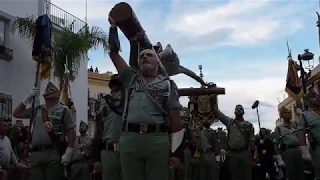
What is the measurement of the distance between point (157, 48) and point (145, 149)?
7.75 feet

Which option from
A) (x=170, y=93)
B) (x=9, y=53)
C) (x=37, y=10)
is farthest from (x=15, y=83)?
(x=170, y=93)

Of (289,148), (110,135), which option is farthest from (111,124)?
(289,148)

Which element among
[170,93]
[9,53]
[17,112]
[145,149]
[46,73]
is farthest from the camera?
[9,53]

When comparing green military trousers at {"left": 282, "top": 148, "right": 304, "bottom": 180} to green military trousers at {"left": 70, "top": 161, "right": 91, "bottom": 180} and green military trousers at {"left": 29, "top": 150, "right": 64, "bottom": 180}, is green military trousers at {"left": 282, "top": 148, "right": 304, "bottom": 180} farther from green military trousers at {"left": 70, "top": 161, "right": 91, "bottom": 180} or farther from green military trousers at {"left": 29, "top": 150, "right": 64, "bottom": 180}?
green military trousers at {"left": 29, "top": 150, "right": 64, "bottom": 180}

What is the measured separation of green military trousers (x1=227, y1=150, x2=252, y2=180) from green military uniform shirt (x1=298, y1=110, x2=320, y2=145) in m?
2.28

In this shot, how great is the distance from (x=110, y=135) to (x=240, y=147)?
4.35 m

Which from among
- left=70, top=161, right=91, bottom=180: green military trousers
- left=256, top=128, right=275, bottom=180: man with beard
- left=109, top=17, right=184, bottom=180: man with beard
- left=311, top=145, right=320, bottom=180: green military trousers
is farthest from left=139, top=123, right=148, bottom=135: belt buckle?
left=256, top=128, right=275, bottom=180: man with beard

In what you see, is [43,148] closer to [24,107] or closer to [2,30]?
[24,107]

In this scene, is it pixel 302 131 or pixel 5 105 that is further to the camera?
pixel 5 105

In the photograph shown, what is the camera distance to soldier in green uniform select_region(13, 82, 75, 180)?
254 inches

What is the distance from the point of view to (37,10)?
20.0 m

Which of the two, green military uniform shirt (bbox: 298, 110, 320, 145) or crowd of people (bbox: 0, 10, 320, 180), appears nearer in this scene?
crowd of people (bbox: 0, 10, 320, 180)

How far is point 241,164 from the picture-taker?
399 inches

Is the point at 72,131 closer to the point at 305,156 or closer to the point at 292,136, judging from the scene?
the point at 305,156
